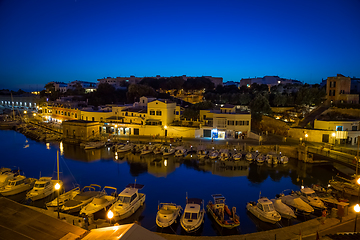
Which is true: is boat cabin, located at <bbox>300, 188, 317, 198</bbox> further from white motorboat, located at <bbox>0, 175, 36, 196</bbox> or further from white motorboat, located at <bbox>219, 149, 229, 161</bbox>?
white motorboat, located at <bbox>0, 175, 36, 196</bbox>

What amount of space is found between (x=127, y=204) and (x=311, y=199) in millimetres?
9685

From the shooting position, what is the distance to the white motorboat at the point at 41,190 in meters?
13.6

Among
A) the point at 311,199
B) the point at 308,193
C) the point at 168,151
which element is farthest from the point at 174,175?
the point at 311,199

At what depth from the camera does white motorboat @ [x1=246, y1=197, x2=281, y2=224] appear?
11320 millimetres

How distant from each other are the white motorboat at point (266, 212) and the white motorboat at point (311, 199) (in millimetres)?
2549

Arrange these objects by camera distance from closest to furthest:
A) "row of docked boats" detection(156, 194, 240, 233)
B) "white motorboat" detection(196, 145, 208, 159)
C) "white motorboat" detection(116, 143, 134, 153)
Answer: "row of docked boats" detection(156, 194, 240, 233)
"white motorboat" detection(196, 145, 208, 159)
"white motorboat" detection(116, 143, 134, 153)

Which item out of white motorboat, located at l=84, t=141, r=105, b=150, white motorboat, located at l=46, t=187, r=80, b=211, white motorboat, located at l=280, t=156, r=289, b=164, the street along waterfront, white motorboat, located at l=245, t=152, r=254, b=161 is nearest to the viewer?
white motorboat, located at l=46, t=187, r=80, b=211

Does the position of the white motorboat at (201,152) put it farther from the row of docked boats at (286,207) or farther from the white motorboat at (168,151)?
the row of docked boats at (286,207)

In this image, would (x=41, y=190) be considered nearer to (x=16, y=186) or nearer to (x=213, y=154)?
(x=16, y=186)

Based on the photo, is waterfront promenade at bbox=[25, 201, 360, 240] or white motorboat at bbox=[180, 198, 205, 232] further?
white motorboat at bbox=[180, 198, 205, 232]

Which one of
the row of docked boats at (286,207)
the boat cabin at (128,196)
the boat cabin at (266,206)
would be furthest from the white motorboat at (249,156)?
the boat cabin at (128,196)

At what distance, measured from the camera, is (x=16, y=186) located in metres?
14.5

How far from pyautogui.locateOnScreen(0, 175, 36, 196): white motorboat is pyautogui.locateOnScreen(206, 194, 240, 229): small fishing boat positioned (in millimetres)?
11190

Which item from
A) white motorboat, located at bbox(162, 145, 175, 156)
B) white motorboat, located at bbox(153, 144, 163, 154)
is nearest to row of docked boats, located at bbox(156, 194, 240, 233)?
white motorboat, located at bbox(162, 145, 175, 156)
